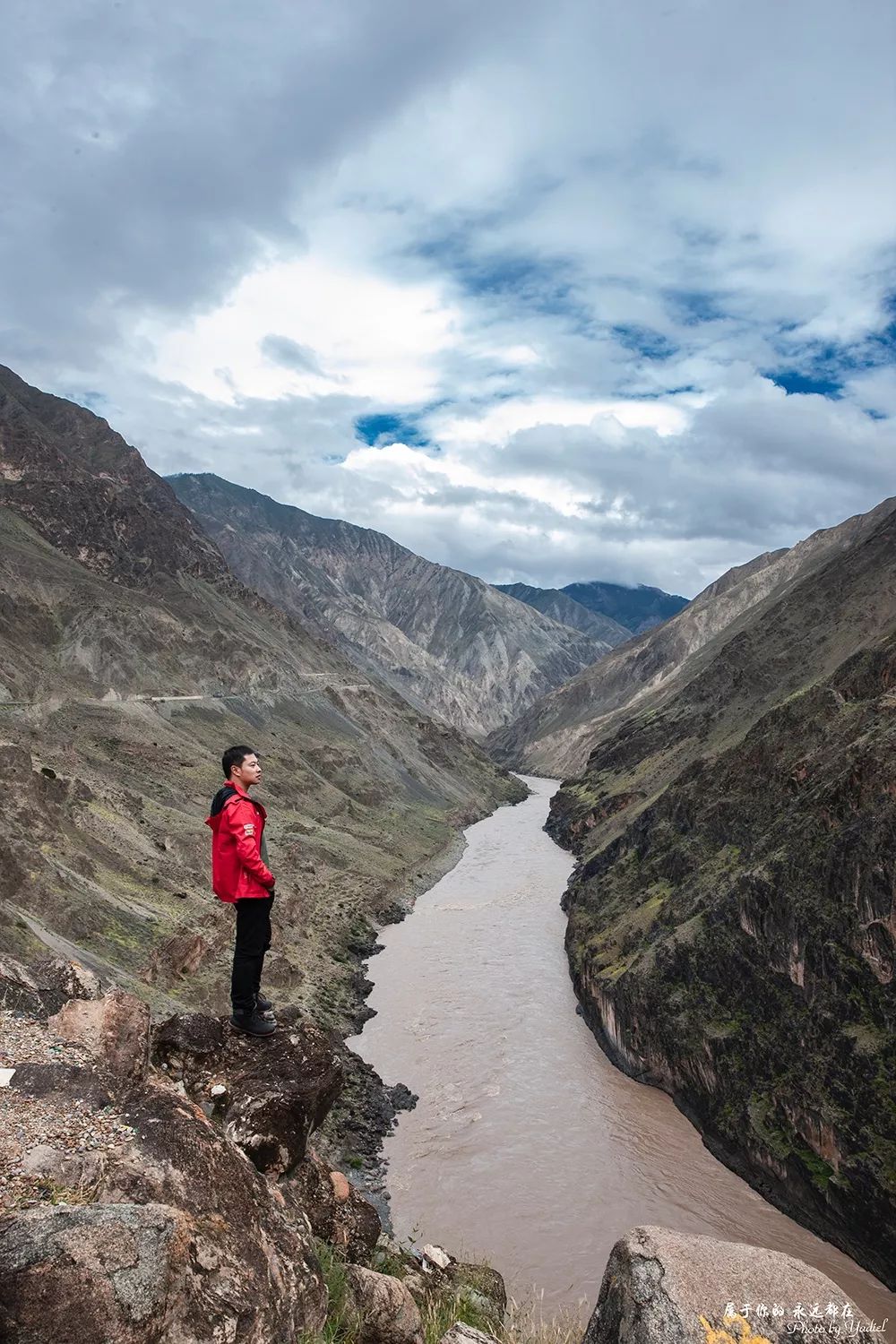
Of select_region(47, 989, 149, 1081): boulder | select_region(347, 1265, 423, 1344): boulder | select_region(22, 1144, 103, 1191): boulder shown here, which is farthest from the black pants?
select_region(347, 1265, 423, 1344): boulder

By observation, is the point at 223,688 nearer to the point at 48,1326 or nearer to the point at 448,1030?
the point at 448,1030

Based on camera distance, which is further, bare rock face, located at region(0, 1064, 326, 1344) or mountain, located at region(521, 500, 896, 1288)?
mountain, located at region(521, 500, 896, 1288)

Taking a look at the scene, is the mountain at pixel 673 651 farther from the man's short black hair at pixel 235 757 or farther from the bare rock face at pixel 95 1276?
the bare rock face at pixel 95 1276

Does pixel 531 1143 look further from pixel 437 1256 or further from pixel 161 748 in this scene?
pixel 161 748

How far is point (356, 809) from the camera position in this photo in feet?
286

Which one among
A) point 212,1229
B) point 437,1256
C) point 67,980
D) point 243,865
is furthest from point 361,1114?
point 212,1229

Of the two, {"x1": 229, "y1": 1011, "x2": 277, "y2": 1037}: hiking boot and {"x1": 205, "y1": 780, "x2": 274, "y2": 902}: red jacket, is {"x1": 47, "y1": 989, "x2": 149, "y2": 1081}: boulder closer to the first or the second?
{"x1": 229, "y1": 1011, "x2": 277, "y2": 1037}: hiking boot

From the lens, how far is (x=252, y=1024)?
1029 centimetres

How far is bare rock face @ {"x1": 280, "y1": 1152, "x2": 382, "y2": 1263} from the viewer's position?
1003cm

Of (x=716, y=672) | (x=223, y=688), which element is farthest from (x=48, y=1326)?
(x=223, y=688)

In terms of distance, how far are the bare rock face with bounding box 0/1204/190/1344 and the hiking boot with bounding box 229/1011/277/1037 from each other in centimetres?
446

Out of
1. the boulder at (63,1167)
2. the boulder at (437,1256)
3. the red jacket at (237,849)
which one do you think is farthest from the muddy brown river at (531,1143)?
the boulder at (63,1167)

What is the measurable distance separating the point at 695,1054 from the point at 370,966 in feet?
79.5

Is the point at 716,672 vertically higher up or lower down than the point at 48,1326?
higher up
